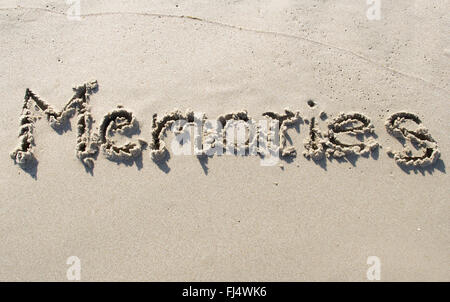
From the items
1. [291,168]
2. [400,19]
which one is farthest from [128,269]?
[400,19]

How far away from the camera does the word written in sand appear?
3471mm

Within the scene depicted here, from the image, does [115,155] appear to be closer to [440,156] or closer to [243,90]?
[243,90]

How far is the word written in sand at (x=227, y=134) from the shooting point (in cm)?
347

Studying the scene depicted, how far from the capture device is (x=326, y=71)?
151 inches
